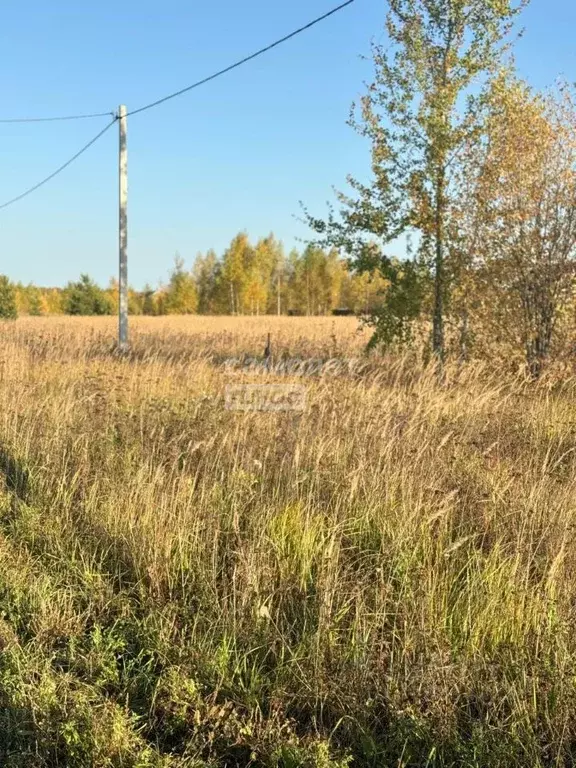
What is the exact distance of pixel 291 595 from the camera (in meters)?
2.95

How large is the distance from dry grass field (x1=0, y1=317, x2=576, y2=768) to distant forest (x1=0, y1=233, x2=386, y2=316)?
5364 cm

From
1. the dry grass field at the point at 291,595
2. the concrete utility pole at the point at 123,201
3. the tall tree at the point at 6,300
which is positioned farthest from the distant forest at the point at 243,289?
the dry grass field at the point at 291,595

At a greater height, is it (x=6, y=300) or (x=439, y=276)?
(x=6, y=300)

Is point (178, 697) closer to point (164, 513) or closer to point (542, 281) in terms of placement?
point (164, 513)

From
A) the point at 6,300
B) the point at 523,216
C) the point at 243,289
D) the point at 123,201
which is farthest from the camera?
the point at 243,289

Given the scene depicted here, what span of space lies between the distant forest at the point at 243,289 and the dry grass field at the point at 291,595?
53645 millimetres

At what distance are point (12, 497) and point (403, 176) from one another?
7589mm

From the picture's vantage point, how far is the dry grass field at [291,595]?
218cm

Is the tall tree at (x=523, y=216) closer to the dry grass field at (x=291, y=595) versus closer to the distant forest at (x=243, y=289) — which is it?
the dry grass field at (x=291, y=595)

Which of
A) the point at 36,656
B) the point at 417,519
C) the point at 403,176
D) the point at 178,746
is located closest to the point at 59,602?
the point at 36,656

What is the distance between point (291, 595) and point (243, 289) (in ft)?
196

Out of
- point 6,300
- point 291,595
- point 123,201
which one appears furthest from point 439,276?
point 6,300

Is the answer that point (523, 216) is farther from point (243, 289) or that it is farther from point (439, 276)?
point (243, 289)

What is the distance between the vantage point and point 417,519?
342 cm
